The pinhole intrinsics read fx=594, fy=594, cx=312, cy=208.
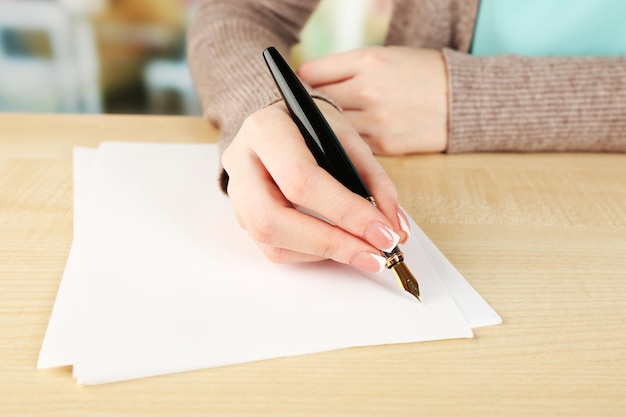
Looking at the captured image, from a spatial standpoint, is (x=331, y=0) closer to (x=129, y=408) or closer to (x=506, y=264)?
(x=506, y=264)

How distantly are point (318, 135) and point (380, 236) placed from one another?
8 cm

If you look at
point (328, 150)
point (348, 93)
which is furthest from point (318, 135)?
point (348, 93)

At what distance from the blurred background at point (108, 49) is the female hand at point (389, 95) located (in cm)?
129

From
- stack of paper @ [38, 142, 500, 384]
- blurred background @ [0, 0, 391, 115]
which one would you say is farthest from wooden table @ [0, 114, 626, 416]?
blurred background @ [0, 0, 391, 115]

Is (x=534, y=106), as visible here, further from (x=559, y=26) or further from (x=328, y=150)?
(x=328, y=150)

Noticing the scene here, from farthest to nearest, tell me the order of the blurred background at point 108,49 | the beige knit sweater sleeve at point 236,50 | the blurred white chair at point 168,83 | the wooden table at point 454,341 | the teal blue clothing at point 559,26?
the blurred white chair at point 168,83 < the blurred background at point 108,49 < the teal blue clothing at point 559,26 < the beige knit sweater sleeve at point 236,50 < the wooden table at point 454,341

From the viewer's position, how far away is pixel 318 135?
1.23 feet

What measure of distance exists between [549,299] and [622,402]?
83mm

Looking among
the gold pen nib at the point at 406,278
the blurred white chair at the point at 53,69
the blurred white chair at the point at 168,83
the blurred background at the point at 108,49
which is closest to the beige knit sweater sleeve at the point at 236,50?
the gold pen nib at the point at 406,278

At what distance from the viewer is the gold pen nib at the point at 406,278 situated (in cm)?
35

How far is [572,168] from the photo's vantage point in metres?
0.56

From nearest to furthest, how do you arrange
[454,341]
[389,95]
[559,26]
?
[454,341], [389,95], [559,26]

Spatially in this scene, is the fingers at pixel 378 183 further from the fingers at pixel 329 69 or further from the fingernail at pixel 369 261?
the fingers at pixel 329 69

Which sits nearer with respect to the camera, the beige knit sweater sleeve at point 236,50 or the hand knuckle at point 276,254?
the hand knuckle at point 276,254
